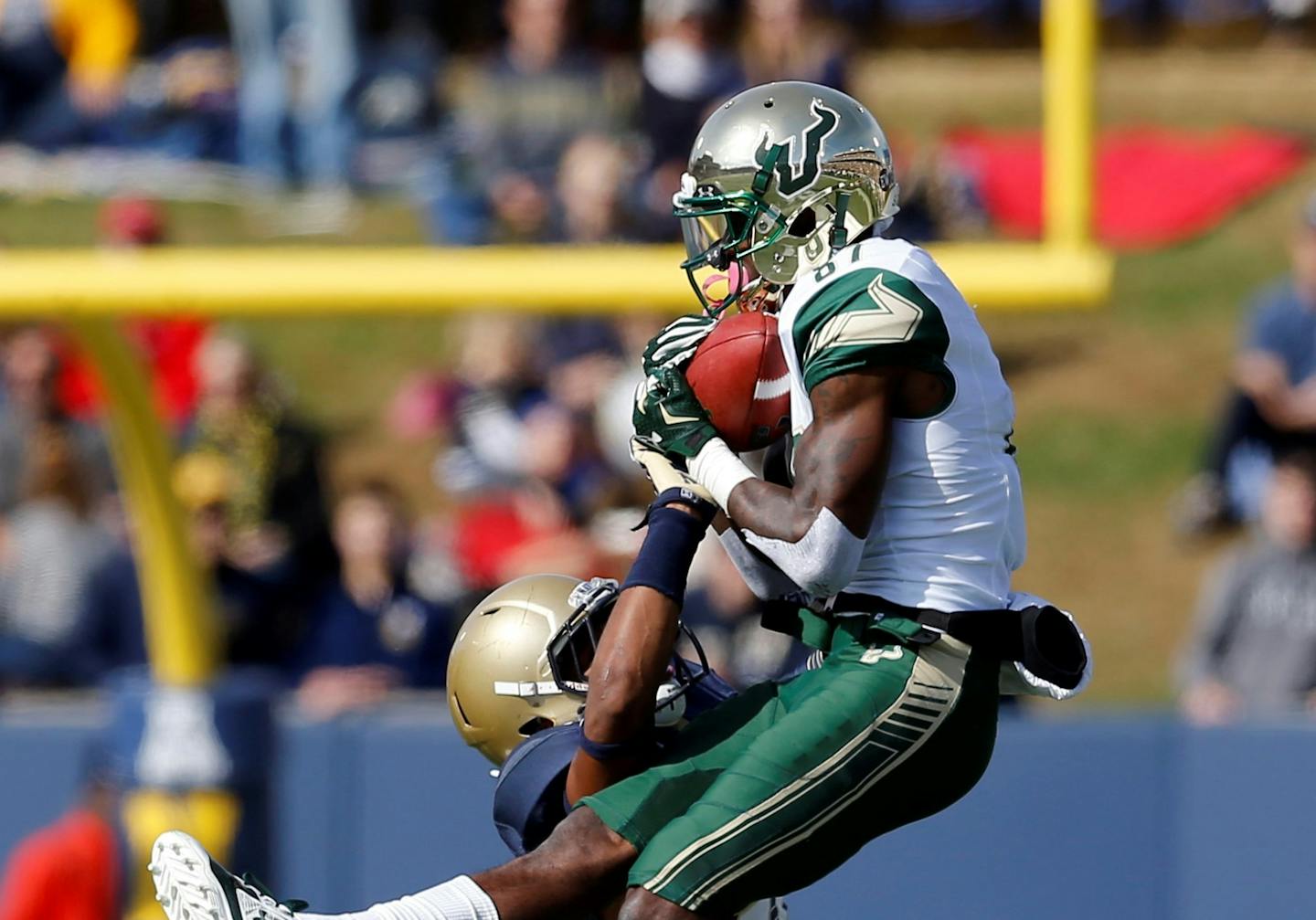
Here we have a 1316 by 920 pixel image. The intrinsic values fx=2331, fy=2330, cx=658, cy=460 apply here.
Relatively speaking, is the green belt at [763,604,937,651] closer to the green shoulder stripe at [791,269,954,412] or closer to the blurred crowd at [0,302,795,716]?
the green shoulder stripe at [791,269,954,412]

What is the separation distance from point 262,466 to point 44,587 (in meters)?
0.78

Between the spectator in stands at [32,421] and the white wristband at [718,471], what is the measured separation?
4.43 metres

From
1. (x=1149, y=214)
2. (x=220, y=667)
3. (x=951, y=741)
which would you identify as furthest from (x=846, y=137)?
(x=1149, y=214)

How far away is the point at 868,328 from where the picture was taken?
3.35 metres

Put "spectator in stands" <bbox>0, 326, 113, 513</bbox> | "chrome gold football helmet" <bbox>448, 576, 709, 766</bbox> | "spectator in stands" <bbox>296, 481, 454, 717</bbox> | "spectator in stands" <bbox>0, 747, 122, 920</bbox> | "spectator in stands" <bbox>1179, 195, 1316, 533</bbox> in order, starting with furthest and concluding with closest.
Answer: "spectator in stands" <bbox>1179, 195, 1316, 533</bbox> < "spectator in stands" <bbox>0, 326, 113, 513</bbox> < "spectator in stands" <bbox>296, 481, 454, 717</bbox> < "spectator in stands" <bbox>0, 747, 122, 920</bbox> < "chrome gold football helmet" <bbox>448, 576, 709, 766</bbox>

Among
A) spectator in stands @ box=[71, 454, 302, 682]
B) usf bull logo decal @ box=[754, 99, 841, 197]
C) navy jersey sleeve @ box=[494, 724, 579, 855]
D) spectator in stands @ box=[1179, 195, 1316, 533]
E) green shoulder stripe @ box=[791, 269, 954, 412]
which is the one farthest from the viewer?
spectator in stands @ box=[1179, 195, 1316, 533]

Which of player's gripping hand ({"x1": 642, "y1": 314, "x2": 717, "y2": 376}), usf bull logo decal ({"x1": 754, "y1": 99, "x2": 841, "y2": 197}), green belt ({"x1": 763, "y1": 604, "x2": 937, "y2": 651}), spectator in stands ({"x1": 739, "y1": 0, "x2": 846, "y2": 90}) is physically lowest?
green belt ({"x1": 763, "y1": 604, "x2": 937, "y2": 651})

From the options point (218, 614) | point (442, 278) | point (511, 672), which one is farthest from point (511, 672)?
point (218, 614)

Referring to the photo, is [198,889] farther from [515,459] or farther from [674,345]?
[515,459]

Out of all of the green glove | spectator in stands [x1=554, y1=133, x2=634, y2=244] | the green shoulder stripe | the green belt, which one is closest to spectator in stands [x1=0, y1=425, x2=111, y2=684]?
spectator in stands [x1=554, y1=133, x2=634, y2=244]

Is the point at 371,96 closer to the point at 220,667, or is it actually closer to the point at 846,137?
the point at 220,667

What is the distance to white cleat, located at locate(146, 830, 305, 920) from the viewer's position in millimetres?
3369

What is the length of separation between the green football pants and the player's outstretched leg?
0.04 metres

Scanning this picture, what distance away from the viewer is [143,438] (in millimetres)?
5641
